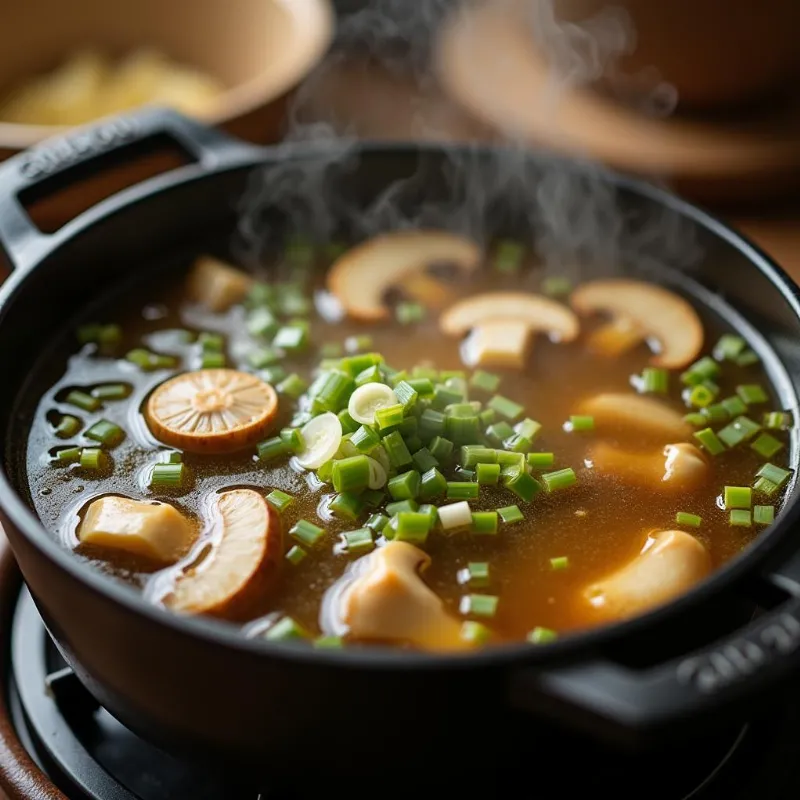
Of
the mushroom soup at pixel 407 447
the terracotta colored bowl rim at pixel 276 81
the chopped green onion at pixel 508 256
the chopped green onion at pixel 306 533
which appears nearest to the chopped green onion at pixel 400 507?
the mushroom soup at pixel 407 447

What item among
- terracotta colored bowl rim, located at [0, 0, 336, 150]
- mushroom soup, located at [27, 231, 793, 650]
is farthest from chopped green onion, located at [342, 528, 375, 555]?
terracotta colored bowl rim, located at [0, 0, 336, 150]

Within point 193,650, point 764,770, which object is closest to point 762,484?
point 764,770

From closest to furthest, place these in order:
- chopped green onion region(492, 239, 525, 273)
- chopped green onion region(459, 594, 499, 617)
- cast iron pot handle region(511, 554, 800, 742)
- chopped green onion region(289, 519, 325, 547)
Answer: cast iron pot handle region(511, 554, 800, 742) < chopped green onion region(459, 594, 499, 617) < chopped green onion region(289, 519, 325, 547) < chopped green onion region(492, 239, 525, 273)

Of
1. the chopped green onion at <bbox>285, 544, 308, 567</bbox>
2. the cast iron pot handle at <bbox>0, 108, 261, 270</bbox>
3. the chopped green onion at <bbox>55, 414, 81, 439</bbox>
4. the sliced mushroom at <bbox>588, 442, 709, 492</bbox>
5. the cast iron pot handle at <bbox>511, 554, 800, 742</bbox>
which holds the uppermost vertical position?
the cast iron pot handle at <bbox>511, 554, 800, 742</bbox>

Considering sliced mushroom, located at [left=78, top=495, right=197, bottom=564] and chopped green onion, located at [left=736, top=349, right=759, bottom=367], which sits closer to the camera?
sliced mushroom, located at [left=78, top=495, right=197, bottom=564]

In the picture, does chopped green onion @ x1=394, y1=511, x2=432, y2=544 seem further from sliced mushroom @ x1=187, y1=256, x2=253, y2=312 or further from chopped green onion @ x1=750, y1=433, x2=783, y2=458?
sliced mushroom @ x1=187, y1=256, x2=253, y2=312

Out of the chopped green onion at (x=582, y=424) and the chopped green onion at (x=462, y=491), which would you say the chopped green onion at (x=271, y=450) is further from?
the chopped green onion at (x=582, y=424)
